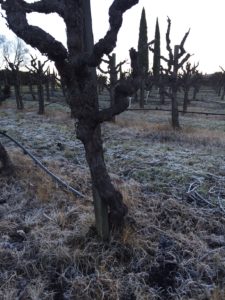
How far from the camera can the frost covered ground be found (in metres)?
2.73

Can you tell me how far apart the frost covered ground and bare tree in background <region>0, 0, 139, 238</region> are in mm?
436

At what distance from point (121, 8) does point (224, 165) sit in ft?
15.2

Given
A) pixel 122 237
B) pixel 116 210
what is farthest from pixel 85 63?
pixel 122 237

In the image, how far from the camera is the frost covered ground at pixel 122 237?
8.97 feet

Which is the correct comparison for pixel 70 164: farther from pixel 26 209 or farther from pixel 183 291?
pixel 183 291

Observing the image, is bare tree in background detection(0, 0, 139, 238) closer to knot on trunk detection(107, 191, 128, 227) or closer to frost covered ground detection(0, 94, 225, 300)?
knot on trunk detection(107, 191, 128, 227)

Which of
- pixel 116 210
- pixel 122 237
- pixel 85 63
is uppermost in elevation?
pixel 85 63

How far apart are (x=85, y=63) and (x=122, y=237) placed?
1.91 m

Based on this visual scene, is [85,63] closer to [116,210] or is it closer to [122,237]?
[116,210]

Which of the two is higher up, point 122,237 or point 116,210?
point 116,210

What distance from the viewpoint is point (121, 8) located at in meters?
2.42

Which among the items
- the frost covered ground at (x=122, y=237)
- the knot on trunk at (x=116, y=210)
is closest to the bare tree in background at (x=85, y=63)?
the knot on trunk at (x=116, y=210)

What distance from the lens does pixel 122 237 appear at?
322 cm

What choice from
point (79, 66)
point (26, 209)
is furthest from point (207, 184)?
point (79, 66)
